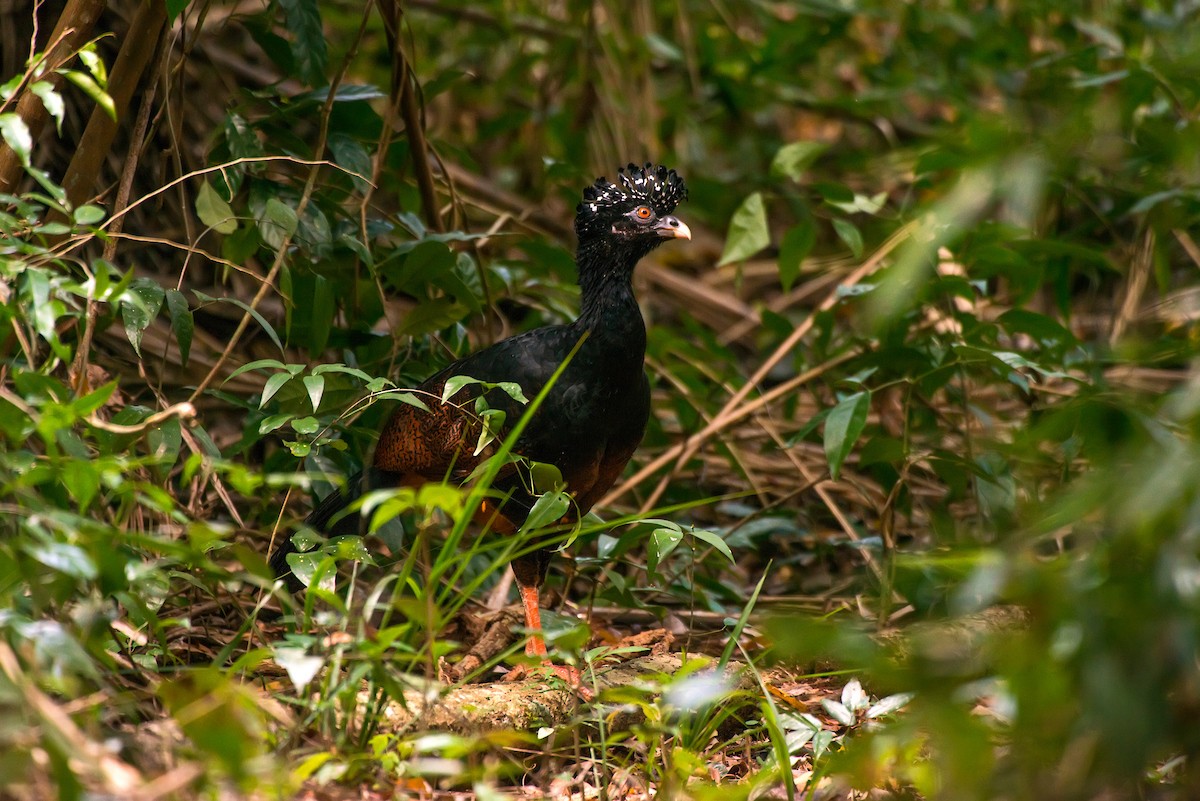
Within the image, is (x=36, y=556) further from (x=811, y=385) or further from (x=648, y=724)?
(x=811, y=385)

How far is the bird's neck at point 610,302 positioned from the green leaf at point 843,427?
72cm

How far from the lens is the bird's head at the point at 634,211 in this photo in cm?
415

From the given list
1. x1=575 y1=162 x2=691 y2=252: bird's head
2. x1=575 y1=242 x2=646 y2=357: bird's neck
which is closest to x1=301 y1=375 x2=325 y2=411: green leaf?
x1=575 y1=242 x2=646 y2=357: bird's neck

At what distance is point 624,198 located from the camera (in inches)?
165

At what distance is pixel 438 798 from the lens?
8.86 ft

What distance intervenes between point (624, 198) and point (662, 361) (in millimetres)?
1226

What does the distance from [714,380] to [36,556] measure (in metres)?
3.58

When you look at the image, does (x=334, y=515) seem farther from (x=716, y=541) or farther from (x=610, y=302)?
(x=716, y=541)

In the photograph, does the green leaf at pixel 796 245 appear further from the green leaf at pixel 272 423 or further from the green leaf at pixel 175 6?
the green leaf at pixel 175 6

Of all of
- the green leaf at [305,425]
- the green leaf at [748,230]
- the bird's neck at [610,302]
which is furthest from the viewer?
the green leaf at [748,230]

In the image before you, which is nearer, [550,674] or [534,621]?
[550,674]

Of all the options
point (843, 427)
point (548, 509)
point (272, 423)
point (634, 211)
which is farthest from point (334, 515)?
point (843, 427)

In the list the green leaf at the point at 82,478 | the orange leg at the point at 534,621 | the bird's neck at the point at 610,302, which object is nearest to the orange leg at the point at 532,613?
the orange leg at the point at 534,621

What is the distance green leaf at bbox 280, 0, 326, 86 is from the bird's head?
3.61 ft
